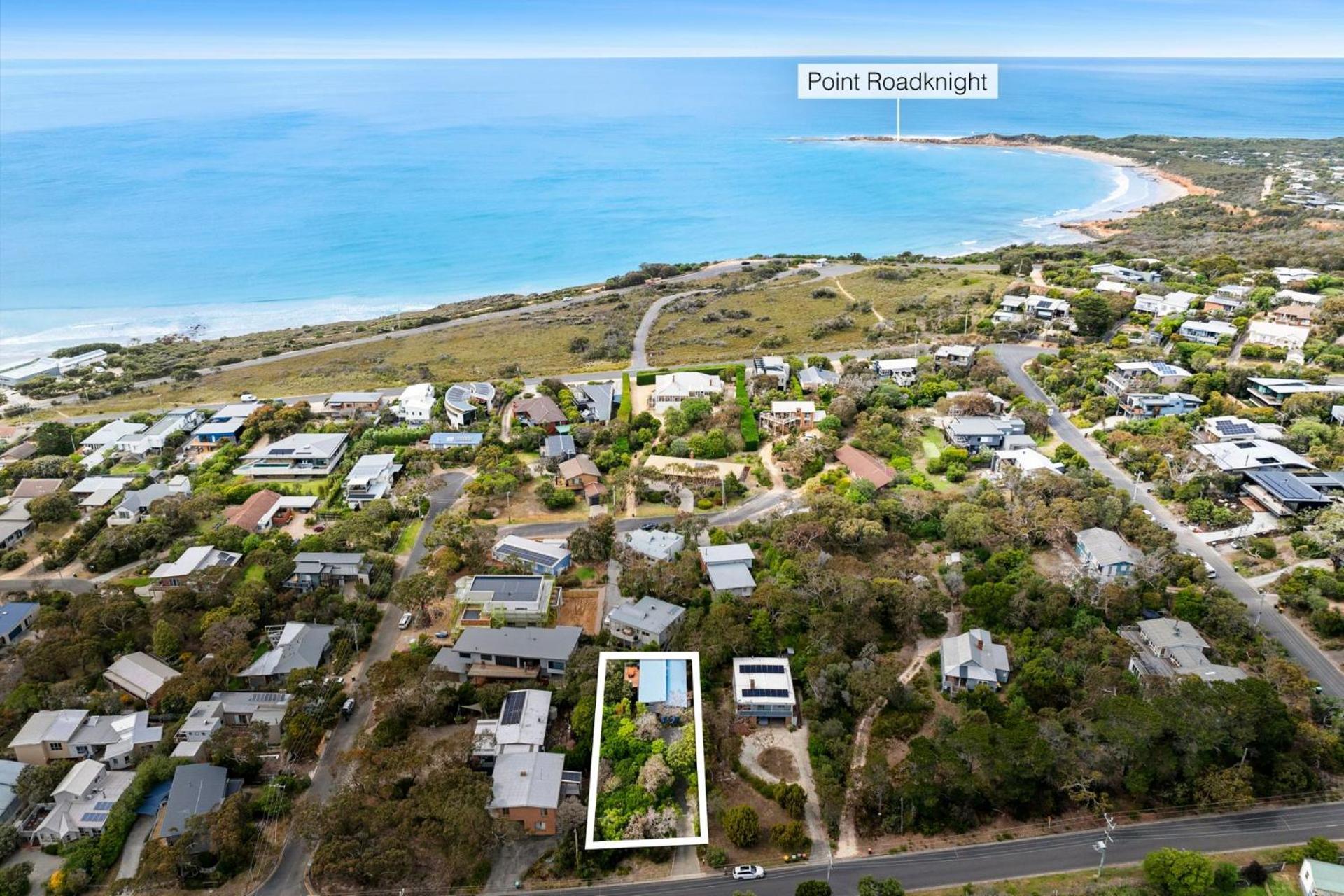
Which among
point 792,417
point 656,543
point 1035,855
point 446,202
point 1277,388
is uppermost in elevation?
point 446,202

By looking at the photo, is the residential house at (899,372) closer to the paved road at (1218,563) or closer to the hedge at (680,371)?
the paved road at (1218,563)

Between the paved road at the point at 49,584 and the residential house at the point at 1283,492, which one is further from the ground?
the residential house at the point at 1283,492

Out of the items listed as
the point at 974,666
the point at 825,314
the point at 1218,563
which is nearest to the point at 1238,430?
the point at 1218,563

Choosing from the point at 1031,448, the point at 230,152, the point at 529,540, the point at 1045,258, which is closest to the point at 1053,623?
the point at 1031,448

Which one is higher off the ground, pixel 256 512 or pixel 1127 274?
pixel 1127 274

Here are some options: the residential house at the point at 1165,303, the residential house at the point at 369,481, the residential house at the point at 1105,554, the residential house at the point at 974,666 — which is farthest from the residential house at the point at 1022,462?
the residential house at the point at 369,481

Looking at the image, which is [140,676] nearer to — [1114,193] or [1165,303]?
[1165,303]
